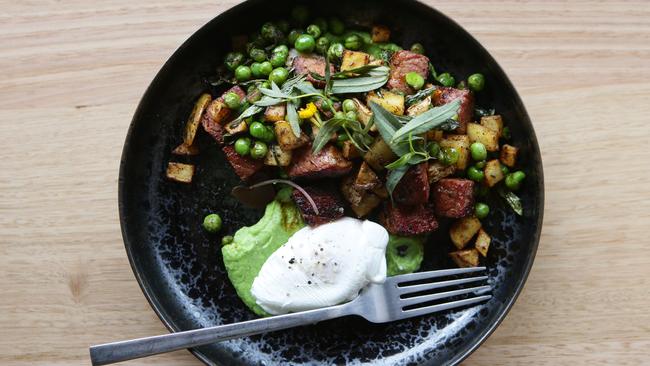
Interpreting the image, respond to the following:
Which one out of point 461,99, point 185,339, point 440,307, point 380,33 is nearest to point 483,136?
point 461,99

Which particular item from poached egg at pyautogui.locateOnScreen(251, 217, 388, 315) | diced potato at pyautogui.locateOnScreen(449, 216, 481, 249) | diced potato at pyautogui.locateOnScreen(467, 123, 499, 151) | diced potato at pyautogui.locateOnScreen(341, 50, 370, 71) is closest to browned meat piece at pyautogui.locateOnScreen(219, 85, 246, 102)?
diced potato at pyautogui.locateOnScreen(341, 50, 370, 71)

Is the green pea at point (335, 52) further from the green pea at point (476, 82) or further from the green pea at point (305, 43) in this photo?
the green pea at point (476, 82)

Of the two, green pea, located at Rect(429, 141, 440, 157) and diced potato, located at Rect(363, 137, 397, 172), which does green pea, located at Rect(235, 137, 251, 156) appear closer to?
diced potato, located at Rect(363, 137, 397, 172)

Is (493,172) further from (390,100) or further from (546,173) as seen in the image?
(390,100)

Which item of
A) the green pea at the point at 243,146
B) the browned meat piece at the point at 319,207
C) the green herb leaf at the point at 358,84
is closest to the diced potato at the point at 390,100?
the green herb leaf at the point at 358,84

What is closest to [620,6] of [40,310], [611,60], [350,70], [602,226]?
[611,60]
